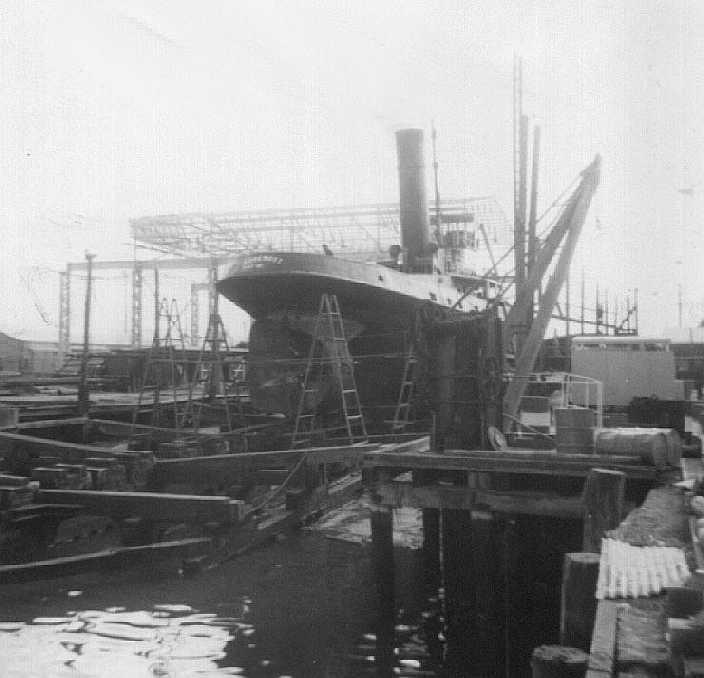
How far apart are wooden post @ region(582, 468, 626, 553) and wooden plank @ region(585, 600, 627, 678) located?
8.24ft

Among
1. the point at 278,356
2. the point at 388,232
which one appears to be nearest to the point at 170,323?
the point at 278,356

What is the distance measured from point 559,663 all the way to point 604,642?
0.29m

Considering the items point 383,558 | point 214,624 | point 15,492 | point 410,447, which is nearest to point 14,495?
point 15,492

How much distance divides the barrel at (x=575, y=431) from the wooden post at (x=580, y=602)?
155 inches

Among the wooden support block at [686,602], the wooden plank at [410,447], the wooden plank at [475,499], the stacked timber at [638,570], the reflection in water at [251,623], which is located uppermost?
the wooden plank at [410,447]

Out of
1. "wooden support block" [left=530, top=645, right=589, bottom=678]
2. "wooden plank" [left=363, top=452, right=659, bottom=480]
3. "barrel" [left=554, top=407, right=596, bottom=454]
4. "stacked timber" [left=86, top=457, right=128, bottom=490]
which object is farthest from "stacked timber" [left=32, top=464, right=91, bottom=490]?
"wooden support block" [left=530, top=645, right=589, bottom=678]

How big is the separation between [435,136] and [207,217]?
15.9m

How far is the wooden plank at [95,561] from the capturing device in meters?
7.95

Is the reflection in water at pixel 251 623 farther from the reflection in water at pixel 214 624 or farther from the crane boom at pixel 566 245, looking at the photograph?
the crane boom at pixel 566 245

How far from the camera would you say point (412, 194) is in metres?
21.7

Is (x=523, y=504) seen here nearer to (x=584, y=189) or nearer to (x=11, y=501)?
(x=11, y=501)

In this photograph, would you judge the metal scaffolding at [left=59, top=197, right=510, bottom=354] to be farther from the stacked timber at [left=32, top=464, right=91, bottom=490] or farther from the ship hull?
the stacked timber at [left=32, top=464, right=91, bottom=490]

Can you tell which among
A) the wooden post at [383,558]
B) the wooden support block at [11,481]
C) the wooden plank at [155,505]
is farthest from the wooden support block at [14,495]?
the wooden post at [383,558]

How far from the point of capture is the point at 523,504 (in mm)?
7895
